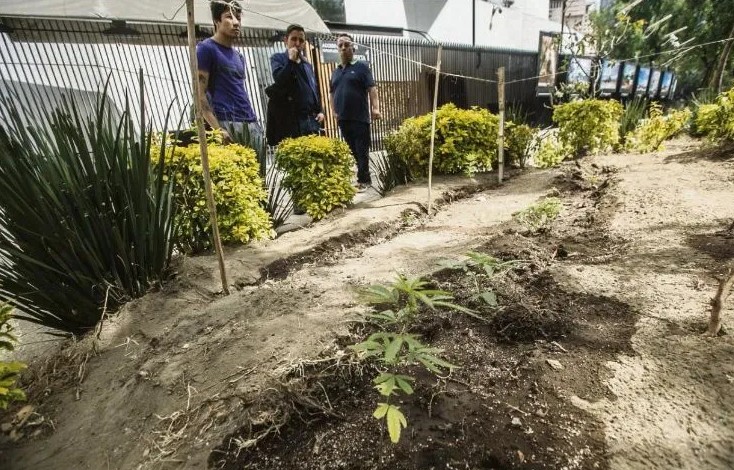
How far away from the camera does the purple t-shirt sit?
326cm

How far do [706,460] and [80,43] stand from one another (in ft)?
29.6

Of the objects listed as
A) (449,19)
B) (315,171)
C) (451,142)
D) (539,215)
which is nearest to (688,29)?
(449,19)

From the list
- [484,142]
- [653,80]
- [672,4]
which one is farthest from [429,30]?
[672,4]

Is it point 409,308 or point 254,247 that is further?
point 254,247

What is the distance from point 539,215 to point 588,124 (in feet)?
11.2

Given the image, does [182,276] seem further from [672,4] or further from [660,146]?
[672,4]

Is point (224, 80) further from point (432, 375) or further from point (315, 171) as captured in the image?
point (432, 375)

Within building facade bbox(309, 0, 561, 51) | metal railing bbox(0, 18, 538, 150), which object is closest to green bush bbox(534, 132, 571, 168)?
metal railing bbox(0, 18, 538, 150)

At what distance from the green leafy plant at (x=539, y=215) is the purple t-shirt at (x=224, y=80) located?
2787 mm

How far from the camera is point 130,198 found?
199 centimetres

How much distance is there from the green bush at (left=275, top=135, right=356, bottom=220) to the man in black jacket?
508 mm

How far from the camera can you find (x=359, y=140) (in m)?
5.00

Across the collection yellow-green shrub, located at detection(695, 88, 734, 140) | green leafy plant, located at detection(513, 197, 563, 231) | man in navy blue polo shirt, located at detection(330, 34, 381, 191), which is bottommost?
green leafy plant, located at detection(513, 197, 563, 231)

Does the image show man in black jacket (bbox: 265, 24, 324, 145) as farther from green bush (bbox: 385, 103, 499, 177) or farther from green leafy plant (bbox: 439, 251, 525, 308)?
green leafy plant (bbox: 439, 251, 525, 308)
